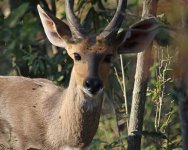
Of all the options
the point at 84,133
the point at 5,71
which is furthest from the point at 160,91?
the point at 5,71

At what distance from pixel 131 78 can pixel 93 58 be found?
350 centimetres

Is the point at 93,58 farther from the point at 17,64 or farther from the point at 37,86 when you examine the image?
the point at 17,64

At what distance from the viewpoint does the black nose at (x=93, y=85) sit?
19.2 ft

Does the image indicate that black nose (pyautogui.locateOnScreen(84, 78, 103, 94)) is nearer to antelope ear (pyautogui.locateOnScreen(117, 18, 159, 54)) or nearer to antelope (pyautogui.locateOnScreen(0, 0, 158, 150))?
antelope (pyautogui.locateOnScreen(0, 0, 158, 150))

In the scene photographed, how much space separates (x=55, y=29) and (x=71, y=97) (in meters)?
0.73

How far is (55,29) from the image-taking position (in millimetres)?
6617

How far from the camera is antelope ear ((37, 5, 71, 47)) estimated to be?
657cm

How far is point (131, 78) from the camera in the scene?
9.66 m

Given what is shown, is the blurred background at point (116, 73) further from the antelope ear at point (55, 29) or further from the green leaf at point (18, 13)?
the green leaf at point (18, 13)

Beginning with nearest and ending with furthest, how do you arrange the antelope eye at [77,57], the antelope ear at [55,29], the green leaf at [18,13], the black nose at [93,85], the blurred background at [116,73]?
the green leaf at [18,13], the black nose at [93,85], the antelope eye at [77,57], the antelope ear at [55,29], the blurred background at [116,73]

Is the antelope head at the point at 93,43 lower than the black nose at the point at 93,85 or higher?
higher

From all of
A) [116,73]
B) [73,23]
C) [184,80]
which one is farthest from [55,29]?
[184,80]

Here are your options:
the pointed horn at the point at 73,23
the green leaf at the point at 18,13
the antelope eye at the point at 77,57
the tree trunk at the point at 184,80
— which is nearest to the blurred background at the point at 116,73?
the pointed horn at the point at 73,23

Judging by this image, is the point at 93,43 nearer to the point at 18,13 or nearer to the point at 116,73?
the point at 116,73
